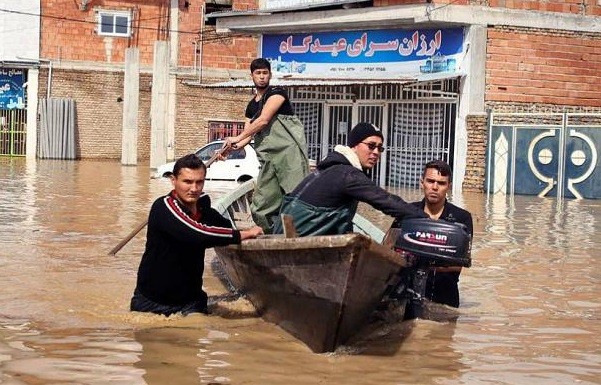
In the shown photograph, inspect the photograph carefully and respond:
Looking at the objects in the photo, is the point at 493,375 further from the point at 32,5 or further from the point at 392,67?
the point at 32,5

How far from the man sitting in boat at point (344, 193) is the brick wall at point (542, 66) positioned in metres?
18.4

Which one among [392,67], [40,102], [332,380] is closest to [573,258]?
[332,380]

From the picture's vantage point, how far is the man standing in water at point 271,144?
10148 mm

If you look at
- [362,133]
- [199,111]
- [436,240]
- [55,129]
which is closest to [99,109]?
[55,129]

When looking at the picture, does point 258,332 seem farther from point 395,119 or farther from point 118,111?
point 118,111

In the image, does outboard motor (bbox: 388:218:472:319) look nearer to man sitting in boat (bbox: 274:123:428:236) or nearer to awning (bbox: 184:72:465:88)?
man sitting in boat (bbox: 274:123:428:236)

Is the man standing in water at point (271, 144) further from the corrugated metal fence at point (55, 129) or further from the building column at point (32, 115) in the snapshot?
the building column at point (32, 115)

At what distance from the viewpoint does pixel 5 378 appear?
255 inches

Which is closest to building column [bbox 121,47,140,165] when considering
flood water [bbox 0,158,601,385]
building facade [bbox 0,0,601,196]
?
building facade [bbox 0,0,601,196]

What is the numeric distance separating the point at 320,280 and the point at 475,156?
766 inches

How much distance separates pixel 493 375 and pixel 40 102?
34.2 meters

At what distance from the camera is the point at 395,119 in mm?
28391

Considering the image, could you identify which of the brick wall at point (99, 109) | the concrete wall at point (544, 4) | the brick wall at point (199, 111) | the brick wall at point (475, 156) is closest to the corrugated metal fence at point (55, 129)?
the brick wall at point (99, 109)

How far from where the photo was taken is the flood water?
6980mm
